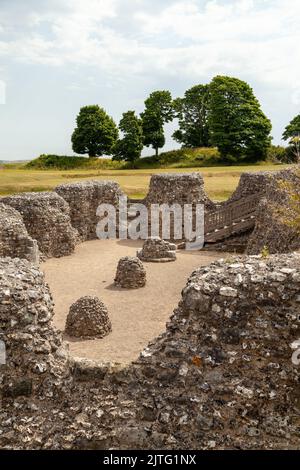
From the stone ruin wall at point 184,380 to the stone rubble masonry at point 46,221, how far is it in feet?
55.2

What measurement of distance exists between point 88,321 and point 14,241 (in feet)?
26.1

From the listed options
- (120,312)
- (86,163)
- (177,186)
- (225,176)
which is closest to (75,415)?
(120,312)

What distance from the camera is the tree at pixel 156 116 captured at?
68.1 meters

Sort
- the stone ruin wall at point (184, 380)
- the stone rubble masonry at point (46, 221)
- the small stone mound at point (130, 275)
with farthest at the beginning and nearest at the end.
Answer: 1. the stone rubble masonry at point (46, 221)
2. the small stone mound at point (130, 275)
3. the stone ruin wall at point (184, 380)

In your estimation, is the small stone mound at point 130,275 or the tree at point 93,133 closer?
the small stone mound at point 130,275

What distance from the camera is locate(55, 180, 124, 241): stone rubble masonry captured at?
1148 inches

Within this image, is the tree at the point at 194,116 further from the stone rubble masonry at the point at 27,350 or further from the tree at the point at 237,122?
the stone rubble masonry at the point at 27,350

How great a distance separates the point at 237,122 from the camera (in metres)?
61.2

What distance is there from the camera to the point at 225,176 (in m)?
44.4

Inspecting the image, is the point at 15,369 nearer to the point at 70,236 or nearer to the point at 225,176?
the point at 70,236

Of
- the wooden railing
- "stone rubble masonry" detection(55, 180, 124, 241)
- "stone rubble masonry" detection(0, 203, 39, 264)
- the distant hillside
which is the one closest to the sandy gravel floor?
"stone rubble masonry" detection(0, 203, 39, 264)

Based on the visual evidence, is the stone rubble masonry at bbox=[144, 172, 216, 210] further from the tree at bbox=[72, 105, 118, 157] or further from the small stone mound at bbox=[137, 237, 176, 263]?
the tree at bbox=[72, 105, 118, 157]

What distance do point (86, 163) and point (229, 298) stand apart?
5520cm

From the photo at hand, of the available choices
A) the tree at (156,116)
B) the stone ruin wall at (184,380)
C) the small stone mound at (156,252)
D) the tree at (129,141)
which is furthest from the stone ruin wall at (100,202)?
the tree at (156,116)
